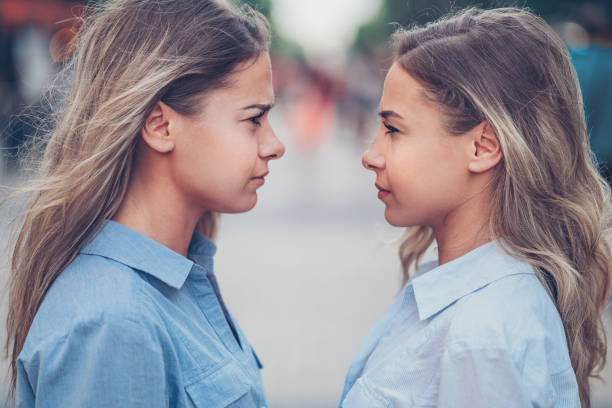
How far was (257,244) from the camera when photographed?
7234 mm

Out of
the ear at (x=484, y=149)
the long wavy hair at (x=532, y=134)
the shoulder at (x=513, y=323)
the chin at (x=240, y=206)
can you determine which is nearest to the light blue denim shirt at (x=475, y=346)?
the shoulder at (x=513, y=323)

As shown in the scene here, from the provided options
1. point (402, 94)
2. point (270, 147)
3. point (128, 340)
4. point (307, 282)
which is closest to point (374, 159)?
point (402, 94)

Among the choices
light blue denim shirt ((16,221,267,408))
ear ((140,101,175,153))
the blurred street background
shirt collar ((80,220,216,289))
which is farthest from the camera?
the blurred street background

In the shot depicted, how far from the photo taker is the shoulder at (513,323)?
56.1 inches

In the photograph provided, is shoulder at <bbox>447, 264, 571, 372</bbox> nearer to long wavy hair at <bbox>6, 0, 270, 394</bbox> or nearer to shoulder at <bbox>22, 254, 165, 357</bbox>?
shoulder at <bbox>22, 254, 165, 357</bbox>

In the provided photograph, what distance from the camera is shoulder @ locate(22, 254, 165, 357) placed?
139cm

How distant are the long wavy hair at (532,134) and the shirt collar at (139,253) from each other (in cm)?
83

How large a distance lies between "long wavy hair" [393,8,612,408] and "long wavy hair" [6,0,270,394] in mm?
570

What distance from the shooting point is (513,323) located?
4.76 ft

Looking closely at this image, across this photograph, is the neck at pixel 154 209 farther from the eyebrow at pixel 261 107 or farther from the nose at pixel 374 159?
the nose at pixel 374 159

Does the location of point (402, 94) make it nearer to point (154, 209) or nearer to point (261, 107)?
point (261, 107)

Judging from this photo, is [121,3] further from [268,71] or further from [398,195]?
[398,195]

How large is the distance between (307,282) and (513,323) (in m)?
4.57

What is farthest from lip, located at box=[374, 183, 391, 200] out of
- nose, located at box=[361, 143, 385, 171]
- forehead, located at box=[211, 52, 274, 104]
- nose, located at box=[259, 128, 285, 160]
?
forehead, located at box=[211, 52, 274, 104]
